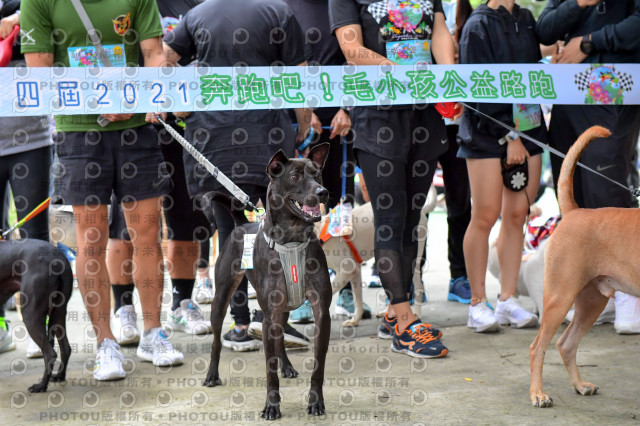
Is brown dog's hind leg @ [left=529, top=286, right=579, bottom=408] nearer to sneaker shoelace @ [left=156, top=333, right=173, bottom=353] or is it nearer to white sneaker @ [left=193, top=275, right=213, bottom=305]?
sneaker shoelace @ [left=156, top=333, right=173, bottom=353]

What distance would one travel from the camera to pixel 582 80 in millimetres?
4871

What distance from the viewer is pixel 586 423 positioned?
3.25m

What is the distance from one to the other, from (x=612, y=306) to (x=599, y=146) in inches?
45.1

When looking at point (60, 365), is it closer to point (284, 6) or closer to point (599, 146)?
point (284, 6)

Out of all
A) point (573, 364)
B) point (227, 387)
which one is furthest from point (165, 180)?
point (573, 364)

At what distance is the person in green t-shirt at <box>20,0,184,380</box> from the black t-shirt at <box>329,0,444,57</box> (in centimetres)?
113

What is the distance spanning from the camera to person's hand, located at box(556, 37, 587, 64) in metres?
4.92

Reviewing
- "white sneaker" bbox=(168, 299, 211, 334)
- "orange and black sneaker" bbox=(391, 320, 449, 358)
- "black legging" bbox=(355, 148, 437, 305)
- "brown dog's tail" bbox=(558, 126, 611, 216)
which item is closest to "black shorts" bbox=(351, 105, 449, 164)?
"black legging" bbox=(355, 148, 437, 305)

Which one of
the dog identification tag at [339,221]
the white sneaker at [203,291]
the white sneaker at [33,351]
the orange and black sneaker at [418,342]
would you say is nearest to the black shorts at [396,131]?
the dog identification tag at [339,221]

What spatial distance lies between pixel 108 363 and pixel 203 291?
2.59 m

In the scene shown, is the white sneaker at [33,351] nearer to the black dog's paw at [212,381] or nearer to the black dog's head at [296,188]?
the black dog's paw at [212,381]

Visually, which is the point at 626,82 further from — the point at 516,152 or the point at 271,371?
the point at 271,371

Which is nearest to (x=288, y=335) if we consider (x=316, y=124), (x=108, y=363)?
(x=108, y=363)

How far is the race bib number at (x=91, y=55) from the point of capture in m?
4.15
